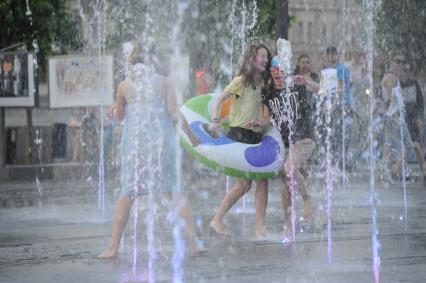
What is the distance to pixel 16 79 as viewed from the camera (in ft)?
59.3

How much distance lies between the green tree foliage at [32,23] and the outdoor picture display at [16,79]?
31.4ft

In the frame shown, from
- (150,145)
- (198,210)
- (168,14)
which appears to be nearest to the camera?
(150,145)

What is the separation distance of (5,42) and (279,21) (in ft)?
50.9

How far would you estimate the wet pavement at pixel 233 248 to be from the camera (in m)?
6.93

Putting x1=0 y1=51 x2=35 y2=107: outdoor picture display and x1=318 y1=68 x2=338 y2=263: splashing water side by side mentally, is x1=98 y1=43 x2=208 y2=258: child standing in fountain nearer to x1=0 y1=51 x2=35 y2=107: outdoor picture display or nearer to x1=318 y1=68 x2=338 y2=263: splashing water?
x1=318 y1=68 x2=338 y2=263: splashing water

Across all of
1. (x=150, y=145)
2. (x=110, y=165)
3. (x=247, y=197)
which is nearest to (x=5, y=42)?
(x=110, y=165)

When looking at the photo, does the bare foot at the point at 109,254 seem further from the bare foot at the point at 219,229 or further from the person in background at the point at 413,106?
the person in background at the point at 413,106

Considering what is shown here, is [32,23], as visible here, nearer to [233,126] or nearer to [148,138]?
[233,126]

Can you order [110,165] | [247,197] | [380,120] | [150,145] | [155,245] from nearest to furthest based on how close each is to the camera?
[150,145], [155,245], [247,197], [380,120], [110,165]

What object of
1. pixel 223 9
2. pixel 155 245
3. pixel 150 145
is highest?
pixel 223 9

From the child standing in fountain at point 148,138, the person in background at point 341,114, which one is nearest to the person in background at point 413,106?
the person in background at point 341,114

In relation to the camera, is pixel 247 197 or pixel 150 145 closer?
pixel 150 145

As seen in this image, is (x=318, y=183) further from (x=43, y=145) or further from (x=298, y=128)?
(x=43, y=145)

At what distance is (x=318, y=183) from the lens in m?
15.0
